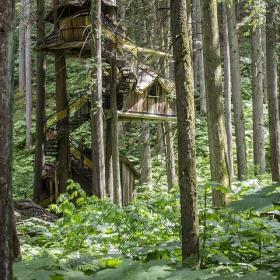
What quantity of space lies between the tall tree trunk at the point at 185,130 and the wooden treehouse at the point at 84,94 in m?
11.3

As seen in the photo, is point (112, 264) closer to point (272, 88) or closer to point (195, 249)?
point (195, 249)

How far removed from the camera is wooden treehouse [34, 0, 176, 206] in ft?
58.2

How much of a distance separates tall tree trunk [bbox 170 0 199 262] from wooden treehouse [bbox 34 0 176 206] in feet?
36.9

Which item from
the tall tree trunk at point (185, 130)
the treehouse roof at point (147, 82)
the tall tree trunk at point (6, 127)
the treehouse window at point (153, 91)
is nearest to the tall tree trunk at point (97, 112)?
the treehouse roof at point (147, 82)

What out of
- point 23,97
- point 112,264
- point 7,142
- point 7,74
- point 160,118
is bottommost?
point 112,264

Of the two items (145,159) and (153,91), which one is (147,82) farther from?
(145,159)

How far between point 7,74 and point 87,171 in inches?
698

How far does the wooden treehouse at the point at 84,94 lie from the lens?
58.2 feet

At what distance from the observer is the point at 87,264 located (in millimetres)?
3951

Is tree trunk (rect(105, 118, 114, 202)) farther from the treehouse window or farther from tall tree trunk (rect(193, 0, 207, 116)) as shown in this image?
tall tree trunk (rect(193, 0, 207, 116))

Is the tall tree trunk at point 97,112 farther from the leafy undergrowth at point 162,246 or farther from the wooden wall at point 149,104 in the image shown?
the wooden wall at point 149,104

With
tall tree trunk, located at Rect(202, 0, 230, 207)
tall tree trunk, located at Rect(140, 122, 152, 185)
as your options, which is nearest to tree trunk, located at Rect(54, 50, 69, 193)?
tall tree trunk, located at Rect(140, 122, 152, 185)

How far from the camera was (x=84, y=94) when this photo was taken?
1992 cm

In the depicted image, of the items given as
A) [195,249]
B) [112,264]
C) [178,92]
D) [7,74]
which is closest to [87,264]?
[112,264]
